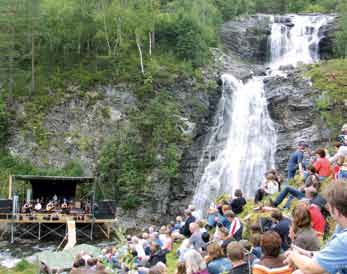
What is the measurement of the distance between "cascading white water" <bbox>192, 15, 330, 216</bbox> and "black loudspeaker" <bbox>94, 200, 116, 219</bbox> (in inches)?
199

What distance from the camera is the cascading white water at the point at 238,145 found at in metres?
27.7

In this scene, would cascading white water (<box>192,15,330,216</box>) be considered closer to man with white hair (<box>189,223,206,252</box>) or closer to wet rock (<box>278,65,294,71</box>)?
wet rock (<box>278,65,294,71</box>)

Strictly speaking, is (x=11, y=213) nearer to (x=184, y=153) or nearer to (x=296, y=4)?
(x=184, y=153)

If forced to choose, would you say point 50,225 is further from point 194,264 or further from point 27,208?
point 194,264

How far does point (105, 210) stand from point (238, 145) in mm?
9665

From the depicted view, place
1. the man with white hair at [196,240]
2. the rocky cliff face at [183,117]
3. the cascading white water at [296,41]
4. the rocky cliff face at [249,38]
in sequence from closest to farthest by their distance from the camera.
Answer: the man with white hair at [196,240] → the rocky cliff face at [183,117] → the cascading white water at [296,41] → the rocky cliff face at [249,38]

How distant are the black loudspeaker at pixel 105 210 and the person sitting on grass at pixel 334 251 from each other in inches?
914

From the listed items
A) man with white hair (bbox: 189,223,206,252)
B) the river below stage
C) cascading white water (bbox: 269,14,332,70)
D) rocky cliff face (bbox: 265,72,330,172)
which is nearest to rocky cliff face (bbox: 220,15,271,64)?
cascading white water (bbox: 269,14,332,70)

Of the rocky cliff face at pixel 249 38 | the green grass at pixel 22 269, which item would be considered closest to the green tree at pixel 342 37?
the rocky cliff face at pixel 249 38

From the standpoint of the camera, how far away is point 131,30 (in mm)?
35438

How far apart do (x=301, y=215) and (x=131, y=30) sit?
31948mm

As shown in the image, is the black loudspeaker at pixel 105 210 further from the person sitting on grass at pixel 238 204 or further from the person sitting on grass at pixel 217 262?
the person sitting on grass at pixel 217 262

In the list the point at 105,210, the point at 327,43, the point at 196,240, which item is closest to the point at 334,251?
the point at 196,240

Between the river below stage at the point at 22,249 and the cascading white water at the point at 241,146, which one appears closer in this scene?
the river below stage at the point at 22,249
